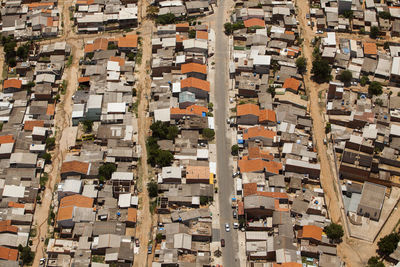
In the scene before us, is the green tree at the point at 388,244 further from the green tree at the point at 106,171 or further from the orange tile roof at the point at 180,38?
the orange tile roof at the point at 180,38

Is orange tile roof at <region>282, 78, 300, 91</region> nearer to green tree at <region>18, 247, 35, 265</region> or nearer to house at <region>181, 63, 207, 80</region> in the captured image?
house at <region>181, 63, 207, 80</region>

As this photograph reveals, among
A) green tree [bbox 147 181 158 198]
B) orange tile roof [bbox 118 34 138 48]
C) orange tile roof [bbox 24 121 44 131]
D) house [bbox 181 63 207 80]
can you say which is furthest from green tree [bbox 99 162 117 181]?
Answer: orange tile roof [bbox 118 34 138 48]

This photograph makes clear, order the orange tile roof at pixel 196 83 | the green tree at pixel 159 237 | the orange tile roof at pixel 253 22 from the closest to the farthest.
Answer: the green tree at pixel 159 237, the orange tile roof at pixel 196 83, the orange tile roof at pixel 253 22

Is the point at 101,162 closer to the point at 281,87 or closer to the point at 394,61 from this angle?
the point at 281,87

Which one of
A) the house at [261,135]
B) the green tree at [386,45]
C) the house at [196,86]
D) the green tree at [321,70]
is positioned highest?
the green tree at [386,45]

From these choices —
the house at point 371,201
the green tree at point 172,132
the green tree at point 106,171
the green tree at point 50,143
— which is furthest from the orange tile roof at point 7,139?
the house at point 371,201

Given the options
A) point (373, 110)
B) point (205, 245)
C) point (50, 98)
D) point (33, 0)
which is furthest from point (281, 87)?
point (33, 0)
